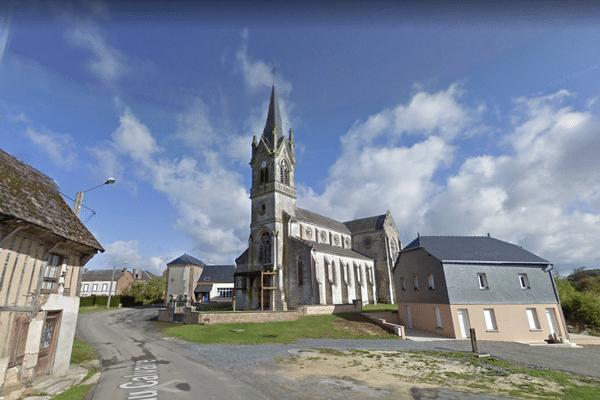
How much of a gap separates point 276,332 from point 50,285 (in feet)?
48.5

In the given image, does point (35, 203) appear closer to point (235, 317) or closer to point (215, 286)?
point (235, 317)

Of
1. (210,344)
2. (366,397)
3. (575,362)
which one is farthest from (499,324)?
(210,344)

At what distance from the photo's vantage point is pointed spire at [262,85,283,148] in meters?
41.6

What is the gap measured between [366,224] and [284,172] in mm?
20100

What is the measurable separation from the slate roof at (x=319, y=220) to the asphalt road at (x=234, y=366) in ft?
79.5

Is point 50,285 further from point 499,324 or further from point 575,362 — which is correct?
point 499,324

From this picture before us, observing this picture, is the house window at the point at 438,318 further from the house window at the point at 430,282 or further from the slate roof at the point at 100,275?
the slate roof at the point at 100,275

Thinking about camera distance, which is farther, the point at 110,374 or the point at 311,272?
the point at 311,272

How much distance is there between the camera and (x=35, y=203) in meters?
10.2

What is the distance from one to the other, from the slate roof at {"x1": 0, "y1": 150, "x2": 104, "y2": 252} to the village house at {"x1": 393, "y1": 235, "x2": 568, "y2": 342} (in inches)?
908

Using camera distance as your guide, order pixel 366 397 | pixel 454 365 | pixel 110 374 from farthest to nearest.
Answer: pixel 454 365 → pixel 110 374 → pixel 366 397

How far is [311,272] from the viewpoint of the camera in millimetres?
34031

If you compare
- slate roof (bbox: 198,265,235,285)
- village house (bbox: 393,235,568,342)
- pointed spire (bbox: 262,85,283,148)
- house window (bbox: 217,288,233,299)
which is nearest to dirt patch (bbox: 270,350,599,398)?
village house (bbox: 393,235,568,342)

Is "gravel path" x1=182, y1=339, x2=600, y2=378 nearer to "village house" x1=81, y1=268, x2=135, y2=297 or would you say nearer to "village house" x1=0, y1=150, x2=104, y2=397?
"village house" x1=0, y1=150, x2=104, y2=397
